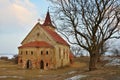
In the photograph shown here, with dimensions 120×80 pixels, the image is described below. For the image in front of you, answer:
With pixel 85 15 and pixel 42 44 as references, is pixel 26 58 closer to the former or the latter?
pixel 42 44

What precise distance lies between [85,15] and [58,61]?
32107mm

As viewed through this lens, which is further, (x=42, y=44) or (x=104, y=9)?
(x=42, y=44)

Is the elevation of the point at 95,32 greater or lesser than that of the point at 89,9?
lesser

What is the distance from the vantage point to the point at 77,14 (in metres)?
34.9

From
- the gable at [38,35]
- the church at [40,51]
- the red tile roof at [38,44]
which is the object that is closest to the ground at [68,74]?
the church at [40,51]

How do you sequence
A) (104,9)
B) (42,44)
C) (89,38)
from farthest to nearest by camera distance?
(42,44) → (89,38) → (104,9)

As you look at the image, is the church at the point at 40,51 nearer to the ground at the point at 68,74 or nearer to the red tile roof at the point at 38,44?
the red tile roof at the point at 38,44

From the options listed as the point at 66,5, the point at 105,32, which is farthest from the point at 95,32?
the point at 66,5

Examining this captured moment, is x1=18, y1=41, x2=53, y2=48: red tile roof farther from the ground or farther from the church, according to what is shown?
the ground

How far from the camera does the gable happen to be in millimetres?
63906

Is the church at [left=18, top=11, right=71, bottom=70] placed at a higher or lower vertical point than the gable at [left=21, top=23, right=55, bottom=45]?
lower

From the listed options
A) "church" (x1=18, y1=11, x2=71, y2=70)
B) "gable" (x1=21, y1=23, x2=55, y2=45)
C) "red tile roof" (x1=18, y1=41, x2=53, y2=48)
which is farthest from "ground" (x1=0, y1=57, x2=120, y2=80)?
"gable" (x1=21, y1=23, x2=55, y2=45)

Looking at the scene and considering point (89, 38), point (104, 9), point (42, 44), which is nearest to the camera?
point (104, 9)

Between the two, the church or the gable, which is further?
the gable
